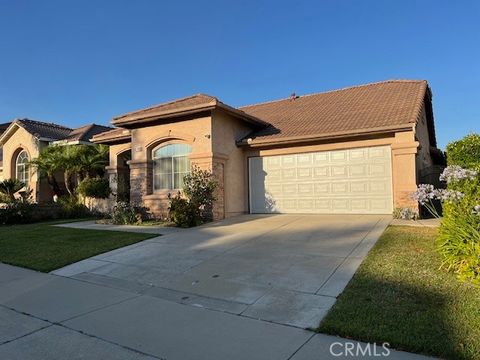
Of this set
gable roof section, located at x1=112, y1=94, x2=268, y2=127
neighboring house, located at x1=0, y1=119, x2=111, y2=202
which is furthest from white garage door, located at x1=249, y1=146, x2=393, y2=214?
neighboring house, located at x1=0, y1=119, x2=111, y2=202

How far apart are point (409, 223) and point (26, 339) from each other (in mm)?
9995

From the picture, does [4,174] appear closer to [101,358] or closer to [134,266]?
[134,266]

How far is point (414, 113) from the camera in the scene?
1315 cm

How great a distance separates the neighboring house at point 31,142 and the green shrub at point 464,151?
1866 centimetres

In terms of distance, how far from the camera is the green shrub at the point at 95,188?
60.0ft

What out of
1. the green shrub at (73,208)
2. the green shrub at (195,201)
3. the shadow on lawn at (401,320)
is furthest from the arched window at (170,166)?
the shadow on lawn at (401,320)

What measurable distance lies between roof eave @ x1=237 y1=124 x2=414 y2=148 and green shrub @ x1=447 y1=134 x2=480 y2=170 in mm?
3702

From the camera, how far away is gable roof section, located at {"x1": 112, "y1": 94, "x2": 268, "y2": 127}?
13518mm

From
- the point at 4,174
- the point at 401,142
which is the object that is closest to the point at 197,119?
the point at 401,142

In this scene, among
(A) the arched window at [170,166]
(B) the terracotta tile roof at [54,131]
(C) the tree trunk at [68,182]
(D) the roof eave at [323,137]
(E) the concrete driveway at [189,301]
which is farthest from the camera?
(B) the terracotta tile roof at [54,131]

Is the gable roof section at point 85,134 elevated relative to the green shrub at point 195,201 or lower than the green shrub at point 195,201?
elevated

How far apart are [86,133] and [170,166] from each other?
33.6 feet

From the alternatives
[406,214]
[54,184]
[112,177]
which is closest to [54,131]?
[54,184]

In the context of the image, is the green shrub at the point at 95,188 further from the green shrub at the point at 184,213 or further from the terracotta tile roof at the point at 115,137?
the green shrub at the point at 184,213
